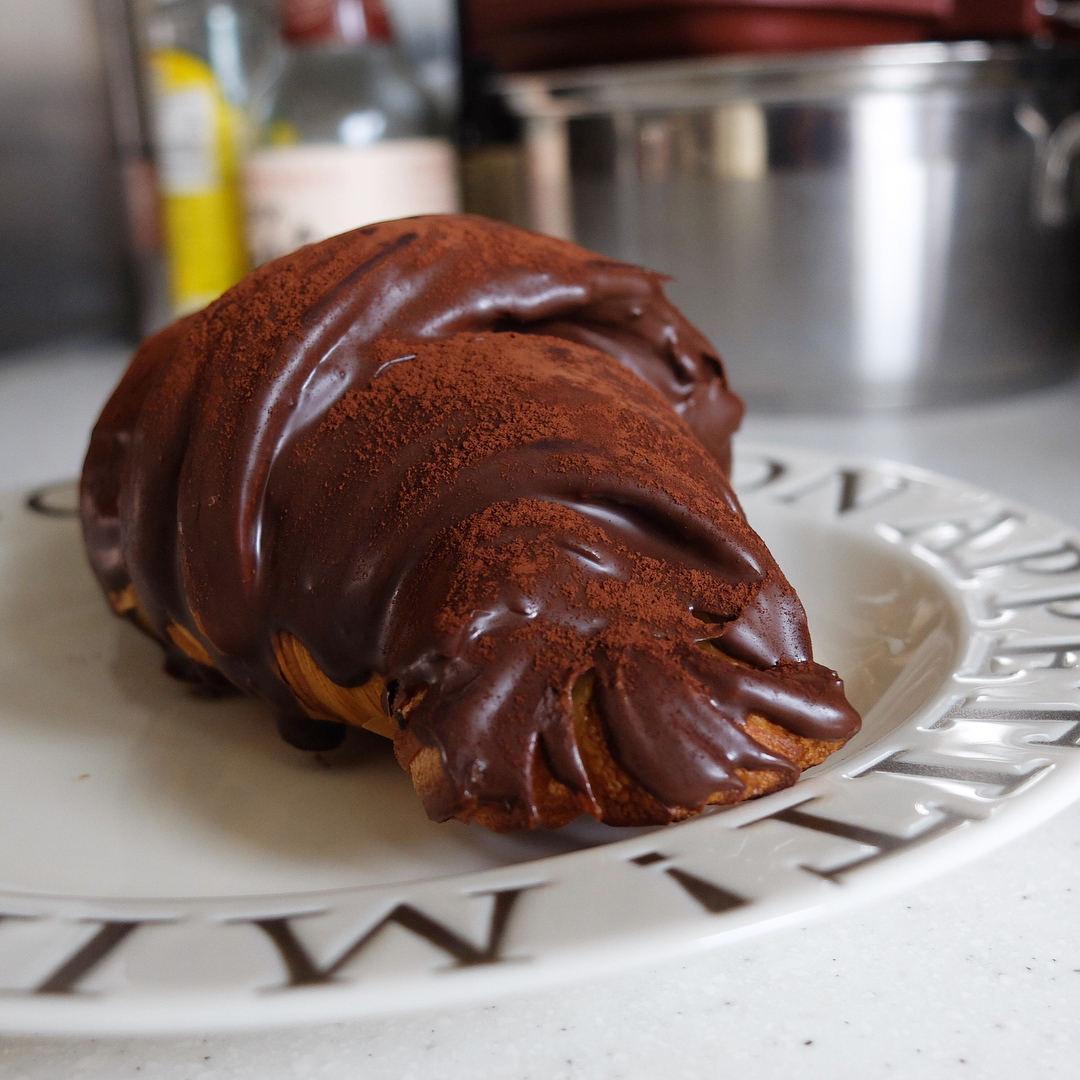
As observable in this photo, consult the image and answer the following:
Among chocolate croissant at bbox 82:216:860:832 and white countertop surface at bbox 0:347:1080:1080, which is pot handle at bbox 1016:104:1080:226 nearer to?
chocolate croissant at bbox 82:216:860:832

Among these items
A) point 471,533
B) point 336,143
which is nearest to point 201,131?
point 336,143

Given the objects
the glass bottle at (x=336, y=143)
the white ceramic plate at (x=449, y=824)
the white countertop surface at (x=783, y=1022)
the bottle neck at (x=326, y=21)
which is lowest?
the white countertop surface at (x=783, y=1022)

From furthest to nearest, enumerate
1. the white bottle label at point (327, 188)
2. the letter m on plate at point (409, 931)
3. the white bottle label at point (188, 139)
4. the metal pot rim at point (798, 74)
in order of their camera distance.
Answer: the white bottle label at point (188, 139), the white bottle label at point (327, 188), the metal pot rim at point (798, 74), the letter m on plate at point (409, 931)

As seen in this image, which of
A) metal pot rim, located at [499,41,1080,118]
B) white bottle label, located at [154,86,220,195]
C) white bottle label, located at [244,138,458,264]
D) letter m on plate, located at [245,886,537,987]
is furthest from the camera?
white bottle label, located at [154,86,220,195]

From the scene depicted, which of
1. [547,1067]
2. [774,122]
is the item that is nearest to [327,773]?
[547,1067]

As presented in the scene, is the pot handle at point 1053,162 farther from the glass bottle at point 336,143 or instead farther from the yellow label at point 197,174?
the yellow label at point 197,174

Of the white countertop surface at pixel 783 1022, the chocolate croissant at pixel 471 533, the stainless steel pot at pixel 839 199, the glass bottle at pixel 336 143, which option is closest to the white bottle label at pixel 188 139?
the glass bottle at pixel 336 143

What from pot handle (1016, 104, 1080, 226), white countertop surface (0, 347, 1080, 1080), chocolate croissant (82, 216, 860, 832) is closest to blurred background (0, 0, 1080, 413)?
pot handle (1016, 104, 1080, 226)
